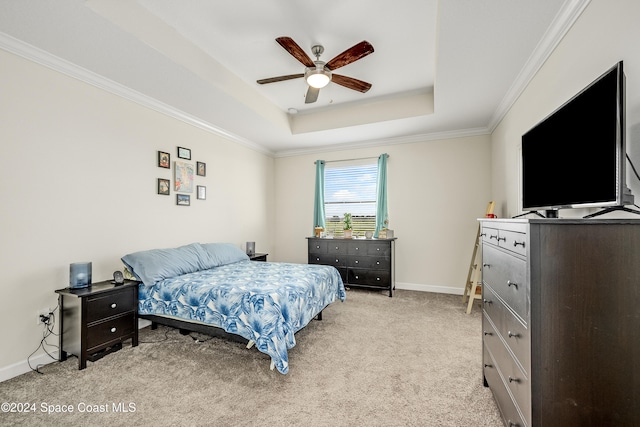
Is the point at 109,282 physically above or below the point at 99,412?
above

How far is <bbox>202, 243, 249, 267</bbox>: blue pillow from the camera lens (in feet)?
12.8

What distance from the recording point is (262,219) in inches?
233

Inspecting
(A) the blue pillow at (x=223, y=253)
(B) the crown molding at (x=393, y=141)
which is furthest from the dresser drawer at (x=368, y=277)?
(B) the crown molding at (x=393, y=141)

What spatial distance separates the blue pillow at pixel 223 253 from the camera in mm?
3907

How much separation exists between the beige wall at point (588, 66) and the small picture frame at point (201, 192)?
14.0 feet

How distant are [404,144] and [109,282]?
4816mm

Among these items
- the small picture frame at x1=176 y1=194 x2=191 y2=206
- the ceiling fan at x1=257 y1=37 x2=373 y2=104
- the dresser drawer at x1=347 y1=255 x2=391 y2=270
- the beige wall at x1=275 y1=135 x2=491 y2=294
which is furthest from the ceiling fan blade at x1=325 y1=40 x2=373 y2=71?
the dresser drawer at x1=347 y1=255 x2=391 y2=270

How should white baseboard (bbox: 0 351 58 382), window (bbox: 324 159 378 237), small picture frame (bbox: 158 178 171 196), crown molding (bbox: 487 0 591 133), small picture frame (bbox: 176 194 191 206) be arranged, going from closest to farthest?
crown molding (bbox: 487 0 591 133) < white baseboard (bbox: 0 351 58 382) < small picture frame (bbox: 158 178 171 196) < small picture frame (bbox: 176 194 191 206) < window (bbox: 324 159 378 237)

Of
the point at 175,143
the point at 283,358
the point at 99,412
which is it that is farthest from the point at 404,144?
the point at 99,412

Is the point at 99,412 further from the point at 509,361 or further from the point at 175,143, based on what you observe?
the point at 175,143

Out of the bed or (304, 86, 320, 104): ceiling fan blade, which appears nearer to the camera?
the bed

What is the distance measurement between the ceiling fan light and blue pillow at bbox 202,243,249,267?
2.55 m

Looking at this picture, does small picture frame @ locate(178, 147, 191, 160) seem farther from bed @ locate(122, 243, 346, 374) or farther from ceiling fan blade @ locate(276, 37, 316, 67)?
ceiling fan blade @ locate(276, 37, 316, 67)

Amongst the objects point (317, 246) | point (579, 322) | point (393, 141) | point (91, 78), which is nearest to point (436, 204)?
point (393, 141)
